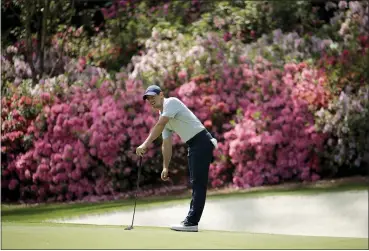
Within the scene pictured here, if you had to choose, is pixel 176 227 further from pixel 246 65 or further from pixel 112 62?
pixel 112 62

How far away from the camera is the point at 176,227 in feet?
25.2

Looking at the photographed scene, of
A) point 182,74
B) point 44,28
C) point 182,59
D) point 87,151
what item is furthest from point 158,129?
point 44,28

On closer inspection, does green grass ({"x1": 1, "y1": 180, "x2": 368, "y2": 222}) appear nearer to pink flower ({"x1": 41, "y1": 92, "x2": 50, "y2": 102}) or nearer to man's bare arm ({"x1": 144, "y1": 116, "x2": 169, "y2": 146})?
pink flower ({"x1": 41, "y1": 92, "x2": 50, "y2": 102})

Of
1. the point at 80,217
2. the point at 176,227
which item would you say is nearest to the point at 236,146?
the point at 80,217

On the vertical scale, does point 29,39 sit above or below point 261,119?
above

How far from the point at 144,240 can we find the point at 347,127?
20.2 ft

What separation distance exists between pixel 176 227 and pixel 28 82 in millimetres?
7215

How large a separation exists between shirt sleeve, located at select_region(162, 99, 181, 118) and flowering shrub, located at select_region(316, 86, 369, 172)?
5.39 metres

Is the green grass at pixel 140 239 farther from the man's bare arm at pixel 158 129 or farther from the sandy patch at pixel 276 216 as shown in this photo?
the sandy patch at pixel 276 216

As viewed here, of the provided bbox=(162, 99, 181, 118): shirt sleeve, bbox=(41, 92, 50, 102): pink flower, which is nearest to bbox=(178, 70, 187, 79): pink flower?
bbox=(41, 92, 50, 102): pink flower

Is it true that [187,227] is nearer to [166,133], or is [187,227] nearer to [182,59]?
[166,133]

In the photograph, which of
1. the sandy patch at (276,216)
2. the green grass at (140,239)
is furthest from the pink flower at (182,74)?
the green grass at (140,239)

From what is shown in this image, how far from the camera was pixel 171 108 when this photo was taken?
751 centimetres

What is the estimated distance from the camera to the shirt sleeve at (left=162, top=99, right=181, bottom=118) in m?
7.51
